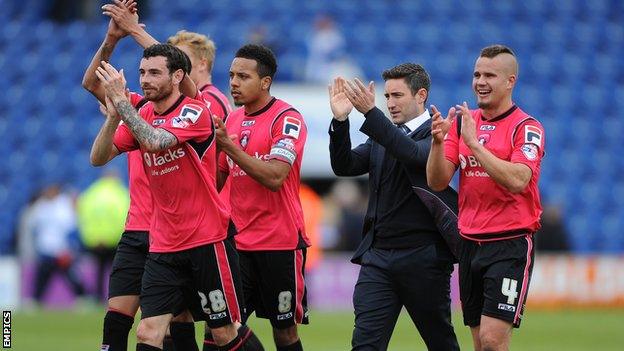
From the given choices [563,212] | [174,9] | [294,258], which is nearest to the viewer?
[294,258]

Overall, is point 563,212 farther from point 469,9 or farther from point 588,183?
point 469,9

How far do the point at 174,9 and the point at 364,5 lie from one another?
13.0 feet

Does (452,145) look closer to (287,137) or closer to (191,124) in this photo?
(287,137)

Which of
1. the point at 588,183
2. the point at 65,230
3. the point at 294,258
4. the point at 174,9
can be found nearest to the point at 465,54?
the point at 588,183

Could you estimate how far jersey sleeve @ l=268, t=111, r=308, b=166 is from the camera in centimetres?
845

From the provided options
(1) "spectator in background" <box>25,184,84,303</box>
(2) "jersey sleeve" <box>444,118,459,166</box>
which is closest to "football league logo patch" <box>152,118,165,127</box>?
(2) "jersey sleeve" <box>444,118,459,166</box>

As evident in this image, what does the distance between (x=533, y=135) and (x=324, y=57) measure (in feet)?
47.8

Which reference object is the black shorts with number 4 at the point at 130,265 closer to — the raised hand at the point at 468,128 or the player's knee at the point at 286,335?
the player's knee at the point at 286,335

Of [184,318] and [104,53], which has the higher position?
[104,53]

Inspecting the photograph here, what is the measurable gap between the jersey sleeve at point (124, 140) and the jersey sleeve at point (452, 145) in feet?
6.93

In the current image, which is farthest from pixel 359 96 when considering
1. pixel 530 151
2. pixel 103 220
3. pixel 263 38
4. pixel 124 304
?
pixel 263 38

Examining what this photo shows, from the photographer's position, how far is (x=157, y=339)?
7883 mm

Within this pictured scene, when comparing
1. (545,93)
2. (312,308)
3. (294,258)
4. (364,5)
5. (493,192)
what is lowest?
(312,308)

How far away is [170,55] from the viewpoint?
8.00m
